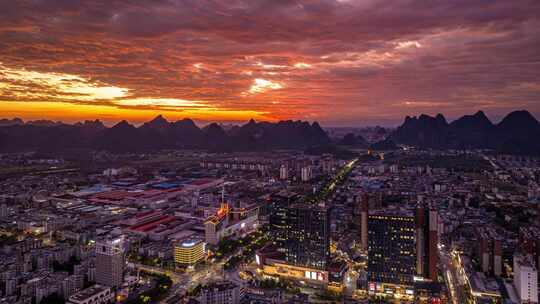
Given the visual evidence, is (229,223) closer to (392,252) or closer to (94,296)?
(94,296)

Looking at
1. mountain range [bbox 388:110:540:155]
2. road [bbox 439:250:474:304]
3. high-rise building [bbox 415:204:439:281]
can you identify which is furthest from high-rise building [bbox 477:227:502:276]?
mountain range [bbox 388:110:540:155]

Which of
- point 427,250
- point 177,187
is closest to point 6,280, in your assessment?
point 427,250

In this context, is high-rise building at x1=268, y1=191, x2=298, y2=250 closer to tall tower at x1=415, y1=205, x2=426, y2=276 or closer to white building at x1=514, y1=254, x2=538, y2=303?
tall tower at x1=415, y1=205, x2=426, y2=276

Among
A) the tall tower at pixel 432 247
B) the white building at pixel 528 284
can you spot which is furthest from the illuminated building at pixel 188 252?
the white building at pixel 528 284

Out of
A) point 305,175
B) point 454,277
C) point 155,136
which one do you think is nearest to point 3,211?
point 305,175

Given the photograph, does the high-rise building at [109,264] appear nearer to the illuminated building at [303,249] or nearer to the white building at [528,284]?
the illuminated building at [303,249]
